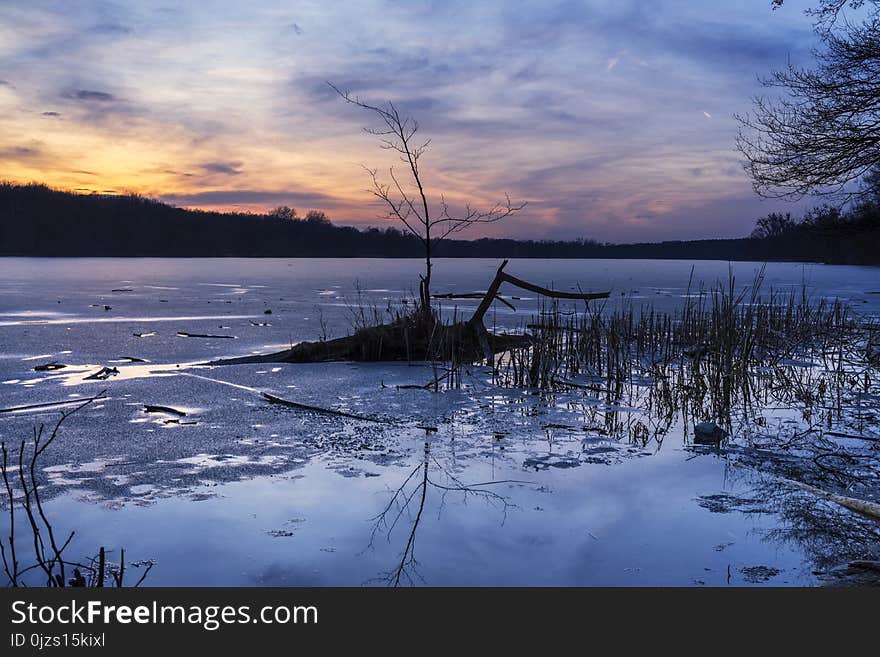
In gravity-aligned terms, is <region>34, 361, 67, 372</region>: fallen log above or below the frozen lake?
above

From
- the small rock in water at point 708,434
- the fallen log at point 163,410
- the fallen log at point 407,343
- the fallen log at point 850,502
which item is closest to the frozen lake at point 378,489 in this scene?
the fallen log at point 163,410

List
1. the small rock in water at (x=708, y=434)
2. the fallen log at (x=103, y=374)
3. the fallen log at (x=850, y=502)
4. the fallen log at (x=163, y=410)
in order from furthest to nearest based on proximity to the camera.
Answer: the fallen log at (x=103, y=374) → the fallen log at (x=163, y=410) → the small rock in water at (x=708, y=434) → the fallen log at (x=850, y=502)

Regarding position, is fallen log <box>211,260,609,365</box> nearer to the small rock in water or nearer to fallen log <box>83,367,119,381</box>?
fallen log <box>83,367,119,381</box>

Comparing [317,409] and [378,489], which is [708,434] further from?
[317,409]

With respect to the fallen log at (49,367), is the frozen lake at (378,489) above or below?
below

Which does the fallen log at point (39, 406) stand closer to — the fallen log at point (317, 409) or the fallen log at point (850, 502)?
the fallen log at point (317, 409)

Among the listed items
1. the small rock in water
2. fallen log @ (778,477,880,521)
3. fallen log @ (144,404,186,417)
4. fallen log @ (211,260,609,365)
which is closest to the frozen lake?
fallen log @ (144,404,186,417)

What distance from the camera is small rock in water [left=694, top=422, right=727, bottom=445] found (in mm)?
4840

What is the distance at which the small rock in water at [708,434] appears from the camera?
4.84 m

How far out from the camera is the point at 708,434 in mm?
4863

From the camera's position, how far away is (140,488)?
3.68m

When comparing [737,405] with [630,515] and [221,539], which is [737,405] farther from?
[221,539]
